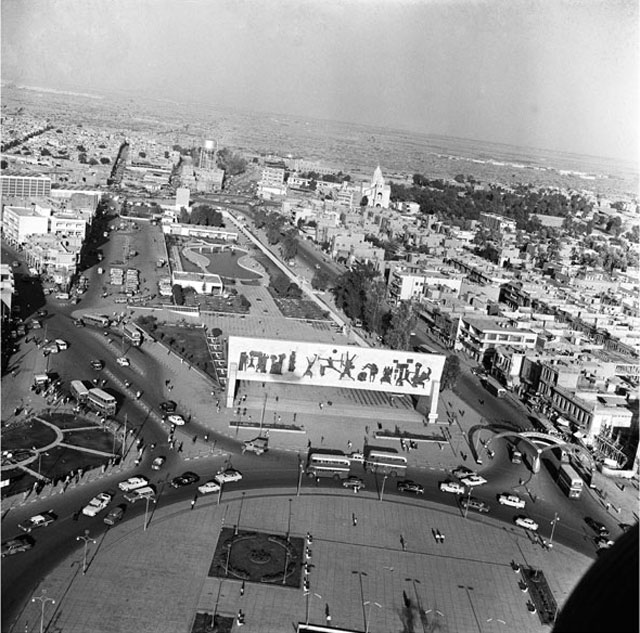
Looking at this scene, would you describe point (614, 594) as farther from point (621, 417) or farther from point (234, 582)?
point (621, 417)

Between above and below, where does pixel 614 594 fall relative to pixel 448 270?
above

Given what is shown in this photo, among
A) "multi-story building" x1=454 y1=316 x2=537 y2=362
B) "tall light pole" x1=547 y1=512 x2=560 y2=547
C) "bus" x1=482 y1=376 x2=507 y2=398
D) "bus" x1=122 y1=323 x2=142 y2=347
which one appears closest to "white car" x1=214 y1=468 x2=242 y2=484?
"tall light pole" x1=547 y1=512 x2=560 y2=547

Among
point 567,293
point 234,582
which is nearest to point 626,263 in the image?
point 567,293

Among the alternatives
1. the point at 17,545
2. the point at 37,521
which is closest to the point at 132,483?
the point at 37,521

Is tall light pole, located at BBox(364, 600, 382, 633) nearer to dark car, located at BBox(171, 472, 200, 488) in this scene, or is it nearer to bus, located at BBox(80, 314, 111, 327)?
dark car, located at BBox(171, 472, 200, 488)

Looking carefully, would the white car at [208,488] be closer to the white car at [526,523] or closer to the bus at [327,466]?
the bus at [327,466]
